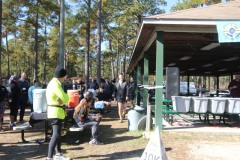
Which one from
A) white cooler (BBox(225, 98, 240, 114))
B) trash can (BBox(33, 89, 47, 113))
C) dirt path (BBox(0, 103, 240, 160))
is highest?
trash can (BBox(33, 89, 47, 113))

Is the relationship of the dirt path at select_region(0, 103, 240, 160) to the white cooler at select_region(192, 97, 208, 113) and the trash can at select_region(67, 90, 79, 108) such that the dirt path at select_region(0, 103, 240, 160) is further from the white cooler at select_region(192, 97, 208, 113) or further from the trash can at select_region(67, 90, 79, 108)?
the trash can at select_region(67, 90, 79, 108)

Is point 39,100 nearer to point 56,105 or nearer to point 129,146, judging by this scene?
point 56,105

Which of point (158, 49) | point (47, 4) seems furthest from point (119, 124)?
point (47, 4)

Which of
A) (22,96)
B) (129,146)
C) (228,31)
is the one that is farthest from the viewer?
(22,96)

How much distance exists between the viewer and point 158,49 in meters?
8.52

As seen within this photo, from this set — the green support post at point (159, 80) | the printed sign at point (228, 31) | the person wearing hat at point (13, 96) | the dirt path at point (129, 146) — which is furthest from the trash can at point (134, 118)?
the person wearing hat at point (13, 96)

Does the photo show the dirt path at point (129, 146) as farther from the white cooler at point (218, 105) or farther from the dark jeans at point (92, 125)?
the white cooler at point (218, 105)

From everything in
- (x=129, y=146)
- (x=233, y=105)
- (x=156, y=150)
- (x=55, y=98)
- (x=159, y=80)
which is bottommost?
(x=129, y=146)

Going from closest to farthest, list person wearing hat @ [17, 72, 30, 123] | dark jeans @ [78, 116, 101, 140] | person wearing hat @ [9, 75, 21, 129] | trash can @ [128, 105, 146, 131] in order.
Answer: dark jeans @ [78, 116, 101, 140]
trash can @ [128, 105, 146, 131]
person wearing hat @ [9, 75, 21, 129]
person wearing hat @ [17, 72, 30, 123]

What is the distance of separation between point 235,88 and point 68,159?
7342 millimetres


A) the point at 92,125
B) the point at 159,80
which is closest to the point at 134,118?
the point at 159,80

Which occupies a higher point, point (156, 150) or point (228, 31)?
point (228, 31)

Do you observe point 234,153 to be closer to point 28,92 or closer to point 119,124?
point 119,124

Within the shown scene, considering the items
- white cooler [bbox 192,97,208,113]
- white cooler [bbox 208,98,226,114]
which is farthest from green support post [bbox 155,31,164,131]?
white cooler [bbox 208,98,226,114]
